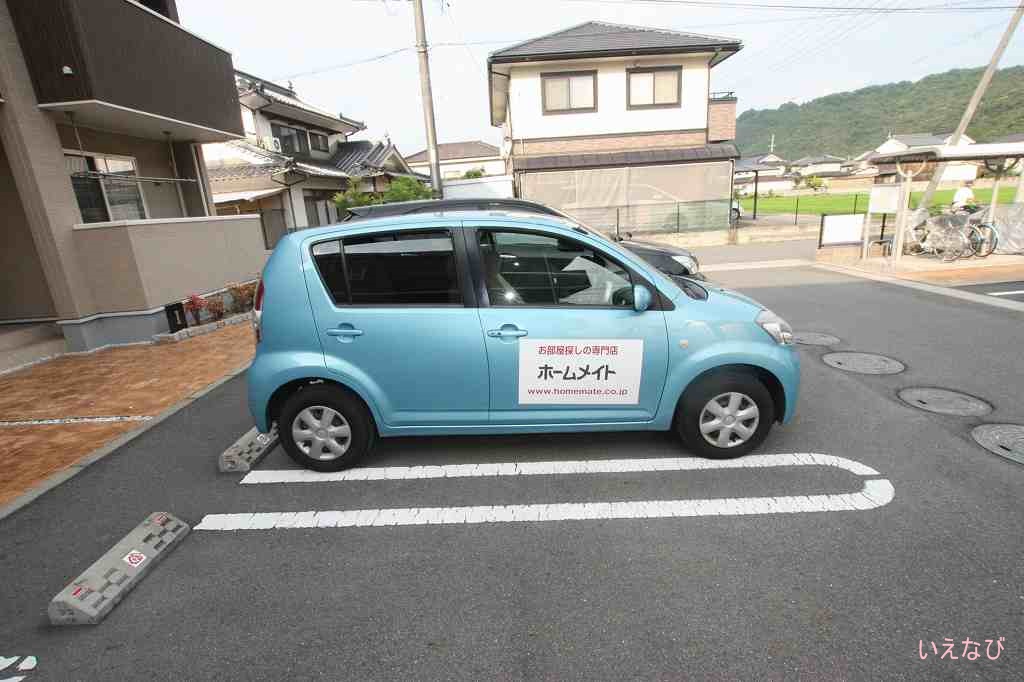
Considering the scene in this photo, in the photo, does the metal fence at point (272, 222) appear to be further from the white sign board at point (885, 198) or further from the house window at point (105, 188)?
the white sign board at point (885, 198)

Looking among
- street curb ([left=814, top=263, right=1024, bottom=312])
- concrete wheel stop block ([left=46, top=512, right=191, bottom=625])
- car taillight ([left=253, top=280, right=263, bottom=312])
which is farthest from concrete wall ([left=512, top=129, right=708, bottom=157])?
concrete wheel stop block ([left=46, top=512, right=191, bottom=625])

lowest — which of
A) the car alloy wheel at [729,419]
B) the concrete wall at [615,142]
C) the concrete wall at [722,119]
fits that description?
the car alloy wheel at [729,419]

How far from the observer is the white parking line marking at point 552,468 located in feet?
11.1

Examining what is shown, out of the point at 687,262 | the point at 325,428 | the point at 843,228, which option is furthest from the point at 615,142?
the point at 325,428

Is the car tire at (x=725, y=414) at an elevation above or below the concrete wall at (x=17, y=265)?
below

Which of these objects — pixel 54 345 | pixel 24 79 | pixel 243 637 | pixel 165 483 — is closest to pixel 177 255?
pixel 54 345

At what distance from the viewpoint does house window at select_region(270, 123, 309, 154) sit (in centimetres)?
1817

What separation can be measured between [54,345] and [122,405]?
3122 millimetres

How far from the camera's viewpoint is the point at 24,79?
625 cm

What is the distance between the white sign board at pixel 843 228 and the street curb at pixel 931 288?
2.44 feet

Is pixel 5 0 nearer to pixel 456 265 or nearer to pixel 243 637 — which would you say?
pixel 456 265

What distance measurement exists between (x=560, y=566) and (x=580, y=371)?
1.20 m

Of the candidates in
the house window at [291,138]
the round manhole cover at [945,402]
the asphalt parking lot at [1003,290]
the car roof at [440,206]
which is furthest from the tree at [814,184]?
the round manhole cover at [945,402]

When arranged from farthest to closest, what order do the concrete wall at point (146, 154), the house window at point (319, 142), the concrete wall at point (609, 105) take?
1. the house window at point (319, 142)
2. the concrete wall at point (609, 105)
3. the concrete wall at point (146, 154)
